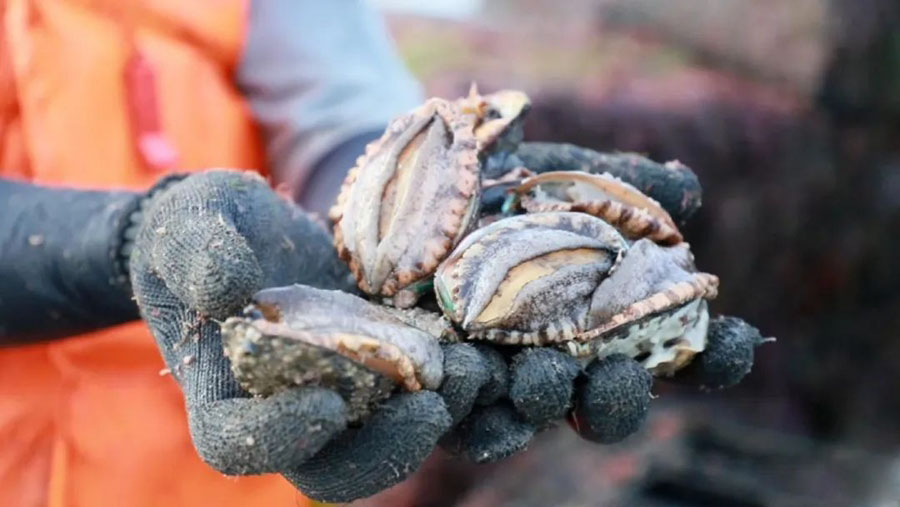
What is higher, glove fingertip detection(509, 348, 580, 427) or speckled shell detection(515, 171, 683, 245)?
speckled shell detection(515, 171, 683, 245)

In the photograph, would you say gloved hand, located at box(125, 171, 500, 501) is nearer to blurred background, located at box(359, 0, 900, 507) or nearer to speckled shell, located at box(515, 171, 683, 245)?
speckled shell, located at box(515, 171, 683, 245)

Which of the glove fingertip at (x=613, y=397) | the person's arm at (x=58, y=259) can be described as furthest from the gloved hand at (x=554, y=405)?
the person's arm at (x=58, y=259)

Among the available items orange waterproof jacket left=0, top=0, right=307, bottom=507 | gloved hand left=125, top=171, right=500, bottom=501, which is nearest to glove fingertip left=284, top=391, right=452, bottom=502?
gloved hand left=125, top=171, right=500, bottom=501

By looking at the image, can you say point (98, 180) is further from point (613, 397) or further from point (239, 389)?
point (613, 397)

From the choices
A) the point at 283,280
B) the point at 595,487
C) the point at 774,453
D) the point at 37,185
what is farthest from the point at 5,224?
the point at 774,453

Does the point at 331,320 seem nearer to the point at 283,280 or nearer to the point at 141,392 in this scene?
the point at 283,280

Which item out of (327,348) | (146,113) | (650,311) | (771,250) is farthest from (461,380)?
(771,250)

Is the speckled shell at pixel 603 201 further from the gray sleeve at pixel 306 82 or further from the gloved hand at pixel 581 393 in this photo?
the gray sleeve at pixel 306 82
